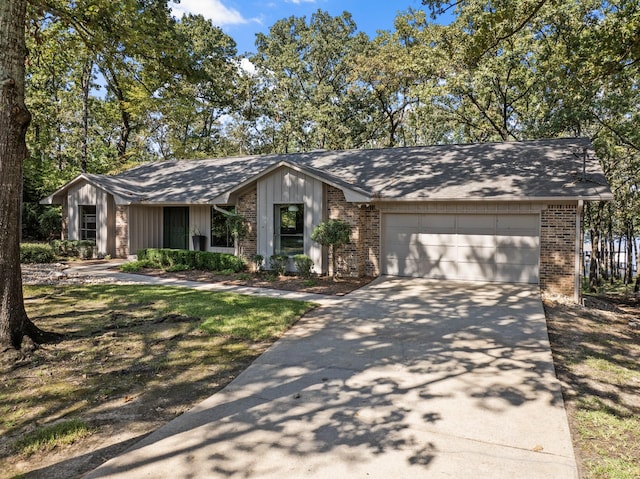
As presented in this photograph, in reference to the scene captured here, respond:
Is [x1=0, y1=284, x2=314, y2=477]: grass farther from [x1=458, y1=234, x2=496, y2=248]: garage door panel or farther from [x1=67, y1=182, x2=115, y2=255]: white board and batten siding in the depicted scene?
[x1=67, y1=182, x2=115, y2=255]: white board and batten siding

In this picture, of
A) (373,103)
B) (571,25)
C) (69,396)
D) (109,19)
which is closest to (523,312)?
(69,396)

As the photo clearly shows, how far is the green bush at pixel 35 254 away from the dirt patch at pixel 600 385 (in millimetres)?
16305

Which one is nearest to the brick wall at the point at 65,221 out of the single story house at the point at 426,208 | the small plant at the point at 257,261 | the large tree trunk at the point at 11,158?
the single story house at the point at 426,208

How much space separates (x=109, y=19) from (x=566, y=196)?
11.0 meters

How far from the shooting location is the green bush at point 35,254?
14609 millimetres

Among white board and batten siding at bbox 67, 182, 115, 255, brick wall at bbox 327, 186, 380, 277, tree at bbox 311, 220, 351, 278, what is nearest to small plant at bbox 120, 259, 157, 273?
white board and batten siding at bbox 67, 182, 115, 255

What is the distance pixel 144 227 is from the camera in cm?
1681

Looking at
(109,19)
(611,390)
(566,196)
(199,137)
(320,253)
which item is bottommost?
(611,390)

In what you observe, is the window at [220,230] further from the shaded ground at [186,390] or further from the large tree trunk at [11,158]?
the large tree trunk at [11,158]

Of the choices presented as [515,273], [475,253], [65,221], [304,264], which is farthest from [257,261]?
[65,221]

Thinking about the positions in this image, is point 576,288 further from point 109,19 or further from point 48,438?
point 109,19

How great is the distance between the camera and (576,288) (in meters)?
10.1

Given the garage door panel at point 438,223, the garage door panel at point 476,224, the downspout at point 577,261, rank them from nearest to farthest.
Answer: the downspout at point 577,261 < the garage door panel at point 476,224 < the garage door panel at point 438,223

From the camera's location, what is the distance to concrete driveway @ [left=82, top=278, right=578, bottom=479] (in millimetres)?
3186
